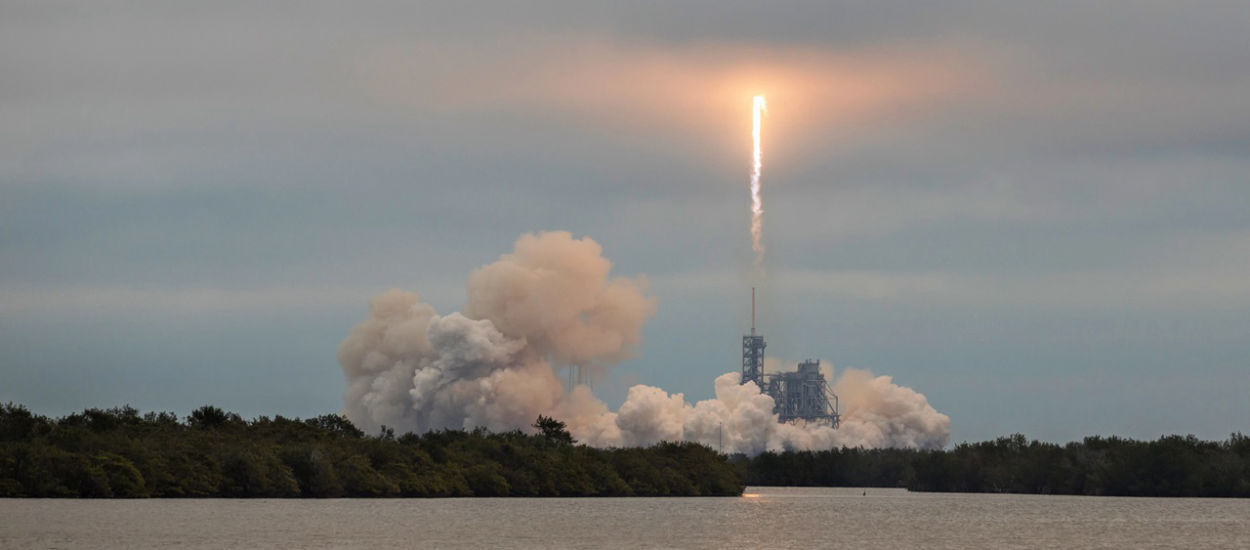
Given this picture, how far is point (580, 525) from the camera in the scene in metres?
90.9

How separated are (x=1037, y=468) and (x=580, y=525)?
6761 centimetres

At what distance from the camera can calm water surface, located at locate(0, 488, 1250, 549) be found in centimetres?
7100

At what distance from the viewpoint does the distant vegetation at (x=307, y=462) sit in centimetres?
9344

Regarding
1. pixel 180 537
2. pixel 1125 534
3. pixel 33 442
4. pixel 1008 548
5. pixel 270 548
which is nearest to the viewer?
pixel 270 548

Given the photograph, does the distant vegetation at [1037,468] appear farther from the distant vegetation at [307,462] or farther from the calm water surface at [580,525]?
the distant vegetation at [307,462]

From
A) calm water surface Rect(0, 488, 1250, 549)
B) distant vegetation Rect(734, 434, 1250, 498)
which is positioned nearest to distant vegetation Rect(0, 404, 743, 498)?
calm water surface Rect(0, 488, 1250, 549)

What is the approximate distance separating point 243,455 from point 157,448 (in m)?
4.54

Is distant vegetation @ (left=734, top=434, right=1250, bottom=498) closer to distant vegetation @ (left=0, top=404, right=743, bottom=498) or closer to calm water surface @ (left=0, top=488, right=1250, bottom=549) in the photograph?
calm water surface @ (left=0, top=488, right=1250, bottom=549)

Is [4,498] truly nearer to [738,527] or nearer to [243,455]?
[243,455]

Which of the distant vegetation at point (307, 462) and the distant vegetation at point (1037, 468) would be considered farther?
the distant vegetation at point (1037, 468)

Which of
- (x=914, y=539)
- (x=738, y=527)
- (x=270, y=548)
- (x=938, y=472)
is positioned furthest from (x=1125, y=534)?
(x=938, y=472)

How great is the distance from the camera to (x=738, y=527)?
297 ft

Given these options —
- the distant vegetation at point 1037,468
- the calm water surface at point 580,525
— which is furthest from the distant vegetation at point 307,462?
the distant vegetation at point 1037,468

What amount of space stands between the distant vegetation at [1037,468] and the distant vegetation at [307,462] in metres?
22.4
